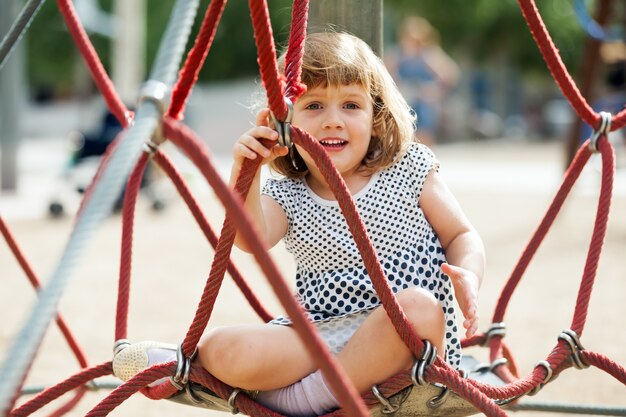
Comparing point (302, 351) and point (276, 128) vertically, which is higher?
point (276, 128)

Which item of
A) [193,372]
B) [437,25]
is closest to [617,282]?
[193,372]

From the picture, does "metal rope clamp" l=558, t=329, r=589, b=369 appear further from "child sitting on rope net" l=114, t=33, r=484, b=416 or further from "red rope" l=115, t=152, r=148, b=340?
"red rope" l=115, t=152, r=148, b=340

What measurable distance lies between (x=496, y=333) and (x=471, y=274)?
19.0 inches

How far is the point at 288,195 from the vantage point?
1.67 meters

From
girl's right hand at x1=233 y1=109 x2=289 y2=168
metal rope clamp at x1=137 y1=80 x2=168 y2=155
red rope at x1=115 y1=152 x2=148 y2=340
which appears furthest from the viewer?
red rope at x1=115 y1=152 x2=148 y2=340

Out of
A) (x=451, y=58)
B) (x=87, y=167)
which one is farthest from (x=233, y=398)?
(x=451, y=58)

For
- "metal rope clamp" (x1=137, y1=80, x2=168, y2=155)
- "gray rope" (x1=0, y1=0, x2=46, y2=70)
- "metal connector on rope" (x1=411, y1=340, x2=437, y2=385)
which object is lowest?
"metal connector on rope" (x1=411, y1=340, x2=437, y2=385)

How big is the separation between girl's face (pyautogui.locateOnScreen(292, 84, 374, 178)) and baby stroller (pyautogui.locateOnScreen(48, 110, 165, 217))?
4.41 m

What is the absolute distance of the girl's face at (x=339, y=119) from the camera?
157 centimetres

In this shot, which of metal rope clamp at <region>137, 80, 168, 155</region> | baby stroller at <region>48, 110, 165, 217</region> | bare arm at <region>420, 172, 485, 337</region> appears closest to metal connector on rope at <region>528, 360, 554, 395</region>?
bare arm at <region>420, 172, 485, 337</region>

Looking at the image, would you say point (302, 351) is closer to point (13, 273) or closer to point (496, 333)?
point (496, 333)

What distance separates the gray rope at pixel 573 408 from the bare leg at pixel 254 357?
2.13 ft

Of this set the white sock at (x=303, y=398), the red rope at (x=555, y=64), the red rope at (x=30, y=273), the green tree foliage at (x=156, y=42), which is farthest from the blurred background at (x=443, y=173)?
the green tree foliage at (x=156, y=42)

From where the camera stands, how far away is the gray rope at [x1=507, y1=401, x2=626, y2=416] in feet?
6.03
